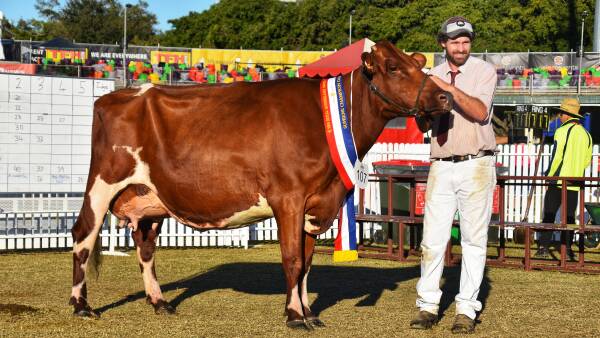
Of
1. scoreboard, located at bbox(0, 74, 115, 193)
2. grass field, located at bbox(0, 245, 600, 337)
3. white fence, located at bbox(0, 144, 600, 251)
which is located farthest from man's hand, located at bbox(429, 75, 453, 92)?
scoreboard, located at bbox(0, 74, 115, 193)

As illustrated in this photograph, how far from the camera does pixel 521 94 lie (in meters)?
44.3

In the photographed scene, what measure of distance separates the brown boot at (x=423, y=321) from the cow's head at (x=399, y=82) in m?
1.76

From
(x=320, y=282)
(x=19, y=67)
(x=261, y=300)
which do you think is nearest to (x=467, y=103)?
(x=261, y=300)

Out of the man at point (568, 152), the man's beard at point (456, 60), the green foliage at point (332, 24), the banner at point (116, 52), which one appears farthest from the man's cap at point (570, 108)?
the green foliage at point (332, 24)

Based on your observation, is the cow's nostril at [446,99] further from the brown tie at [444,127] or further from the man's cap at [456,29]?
the man's cap at [456,29]

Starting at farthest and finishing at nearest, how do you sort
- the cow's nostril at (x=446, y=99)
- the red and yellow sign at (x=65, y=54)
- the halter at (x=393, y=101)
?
the red and yellow sign at (x=65, y=54), the halter at (x=393, y=101), the cow's nostril at (x=446, y=99)

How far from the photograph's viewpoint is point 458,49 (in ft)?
25.0

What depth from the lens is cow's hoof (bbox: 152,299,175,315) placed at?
339 inches

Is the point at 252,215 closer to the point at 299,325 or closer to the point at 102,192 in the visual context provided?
the point at 299,325

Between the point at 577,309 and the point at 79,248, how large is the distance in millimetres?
4965

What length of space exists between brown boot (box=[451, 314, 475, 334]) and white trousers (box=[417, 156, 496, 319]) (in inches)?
1.8

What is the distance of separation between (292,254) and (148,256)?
1.95m

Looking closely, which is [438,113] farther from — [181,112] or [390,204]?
[390,204]

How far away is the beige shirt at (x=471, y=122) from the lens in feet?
24.8
